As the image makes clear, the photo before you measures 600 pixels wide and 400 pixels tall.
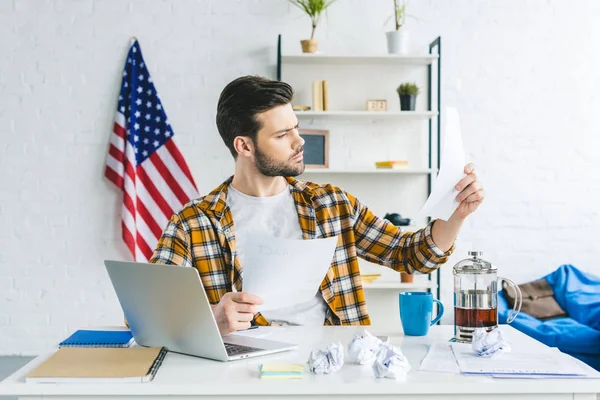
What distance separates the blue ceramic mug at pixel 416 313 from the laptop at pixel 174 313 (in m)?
0.31

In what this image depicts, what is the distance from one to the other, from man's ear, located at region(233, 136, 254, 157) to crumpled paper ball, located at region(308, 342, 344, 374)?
3.24ft

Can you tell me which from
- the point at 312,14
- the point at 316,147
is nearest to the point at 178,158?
the point at 316,147

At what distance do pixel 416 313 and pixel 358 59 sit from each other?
2.51 meters

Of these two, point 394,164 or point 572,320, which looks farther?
point 394,164

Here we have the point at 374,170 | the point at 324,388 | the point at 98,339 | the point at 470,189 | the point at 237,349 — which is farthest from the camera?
the point at 374,170

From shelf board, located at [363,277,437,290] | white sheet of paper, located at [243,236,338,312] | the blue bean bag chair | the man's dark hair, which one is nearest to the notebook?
white sheet of paper, located at [243,236,338,312]

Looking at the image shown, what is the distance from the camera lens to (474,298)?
1.62 metres

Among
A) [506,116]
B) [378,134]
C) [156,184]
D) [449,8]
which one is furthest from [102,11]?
[506,116]

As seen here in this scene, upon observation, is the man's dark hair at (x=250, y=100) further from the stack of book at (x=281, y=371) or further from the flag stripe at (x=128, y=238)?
the flag stripe at (x=128, y=238)

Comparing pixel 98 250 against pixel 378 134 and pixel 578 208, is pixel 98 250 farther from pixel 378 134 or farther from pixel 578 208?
pixel 578 208

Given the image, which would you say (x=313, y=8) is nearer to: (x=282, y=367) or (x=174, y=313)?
(x=174, y=313)

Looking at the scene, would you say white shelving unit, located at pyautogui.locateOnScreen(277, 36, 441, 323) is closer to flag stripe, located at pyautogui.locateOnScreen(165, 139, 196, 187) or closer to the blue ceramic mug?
flag stripe, located at pyautogui.locateOnScreen(165, 139, 196, 187)

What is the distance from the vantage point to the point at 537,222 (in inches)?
165

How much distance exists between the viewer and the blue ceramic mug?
1672 mm
